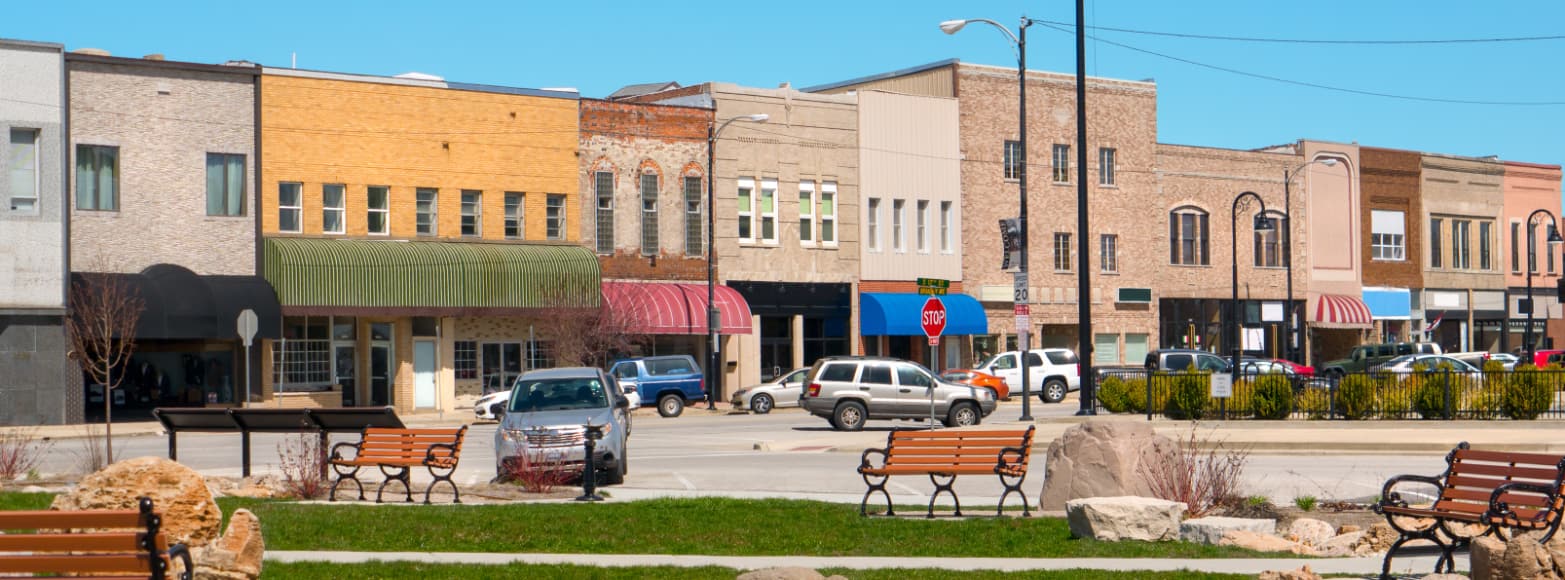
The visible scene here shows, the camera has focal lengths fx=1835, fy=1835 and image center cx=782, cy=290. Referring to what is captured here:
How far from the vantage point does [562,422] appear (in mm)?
23016

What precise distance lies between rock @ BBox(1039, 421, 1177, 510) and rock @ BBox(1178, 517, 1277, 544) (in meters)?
1.79

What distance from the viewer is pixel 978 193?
202ft

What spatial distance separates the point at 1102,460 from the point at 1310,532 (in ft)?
8.37

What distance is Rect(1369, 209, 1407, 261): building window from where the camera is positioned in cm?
7519

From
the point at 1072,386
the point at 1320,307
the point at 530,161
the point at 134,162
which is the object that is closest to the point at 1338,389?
the point at 1072,386

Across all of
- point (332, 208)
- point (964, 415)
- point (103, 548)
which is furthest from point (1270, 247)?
point (103, 548)

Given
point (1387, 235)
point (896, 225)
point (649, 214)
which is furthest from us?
point (1387, 235)

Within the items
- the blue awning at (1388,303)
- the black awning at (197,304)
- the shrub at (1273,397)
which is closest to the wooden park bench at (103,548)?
the shrub at (1273,397)

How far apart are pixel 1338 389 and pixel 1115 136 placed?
3186 centimetres

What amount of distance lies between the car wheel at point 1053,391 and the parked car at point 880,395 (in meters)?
17.0

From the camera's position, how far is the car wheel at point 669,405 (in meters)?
45.8

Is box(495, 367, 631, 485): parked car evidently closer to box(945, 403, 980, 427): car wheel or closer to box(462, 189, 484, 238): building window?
box(945, 403, 980, 427): car wheel

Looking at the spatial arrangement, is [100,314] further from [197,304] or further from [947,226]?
[947,226]

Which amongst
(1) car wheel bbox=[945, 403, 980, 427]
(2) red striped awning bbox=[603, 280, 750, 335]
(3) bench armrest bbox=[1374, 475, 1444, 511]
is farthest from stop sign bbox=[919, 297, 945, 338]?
(3) bench armrest bbox=[1374, 475, 1444, 511]
